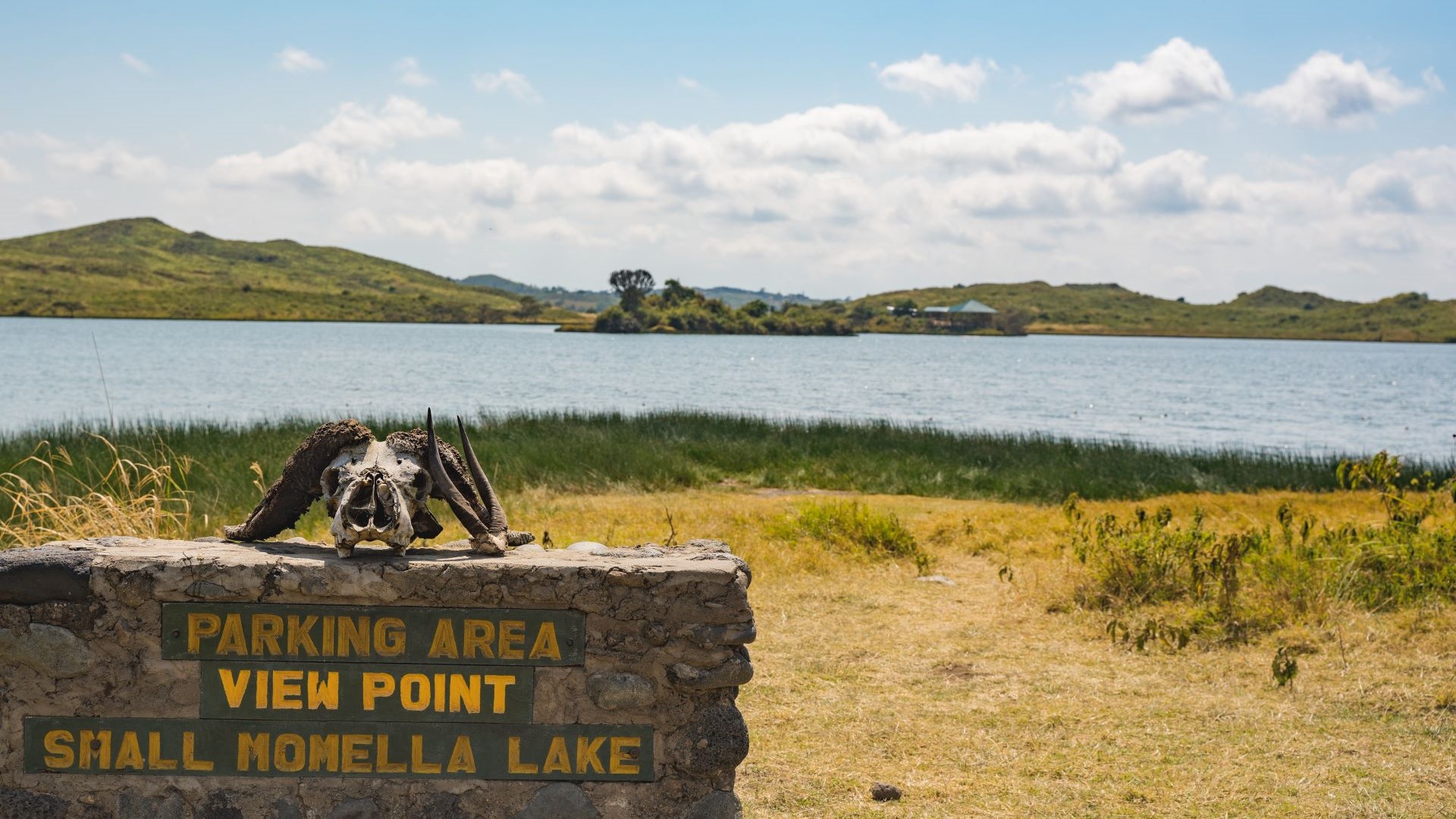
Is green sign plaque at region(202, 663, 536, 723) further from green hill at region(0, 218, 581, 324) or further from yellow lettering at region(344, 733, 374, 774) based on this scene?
green hill at region(0, 218, 581, 324)

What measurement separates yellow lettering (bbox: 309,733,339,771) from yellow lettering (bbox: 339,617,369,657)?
0.35 m

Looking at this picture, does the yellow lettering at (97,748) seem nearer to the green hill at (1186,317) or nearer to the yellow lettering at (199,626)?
the yellow lettering at (199,626)

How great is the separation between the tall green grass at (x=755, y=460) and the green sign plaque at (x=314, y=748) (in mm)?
9536

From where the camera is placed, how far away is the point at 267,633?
4.67 meters

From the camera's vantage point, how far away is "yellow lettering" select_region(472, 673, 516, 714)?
4738mm

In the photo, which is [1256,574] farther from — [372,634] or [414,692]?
[372,634]

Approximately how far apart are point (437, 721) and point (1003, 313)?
15481cm

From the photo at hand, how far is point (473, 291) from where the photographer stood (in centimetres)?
17375

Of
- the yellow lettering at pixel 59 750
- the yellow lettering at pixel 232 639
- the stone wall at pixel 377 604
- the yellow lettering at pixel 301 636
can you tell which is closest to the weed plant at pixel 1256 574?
the stone wall at pixel 377 604

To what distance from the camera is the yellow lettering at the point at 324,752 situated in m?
4.73

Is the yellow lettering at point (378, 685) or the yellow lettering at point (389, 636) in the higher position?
the yellow lettering at point (389, 636)

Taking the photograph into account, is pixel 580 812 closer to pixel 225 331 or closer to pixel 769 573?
pixel 769 573

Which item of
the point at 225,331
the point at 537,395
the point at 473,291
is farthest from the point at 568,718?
the point at 473,291

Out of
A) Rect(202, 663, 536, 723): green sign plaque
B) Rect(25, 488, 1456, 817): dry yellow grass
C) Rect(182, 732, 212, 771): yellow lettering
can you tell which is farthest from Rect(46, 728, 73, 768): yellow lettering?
Rect(25, 488, 1456, 817): dry yellow grass
